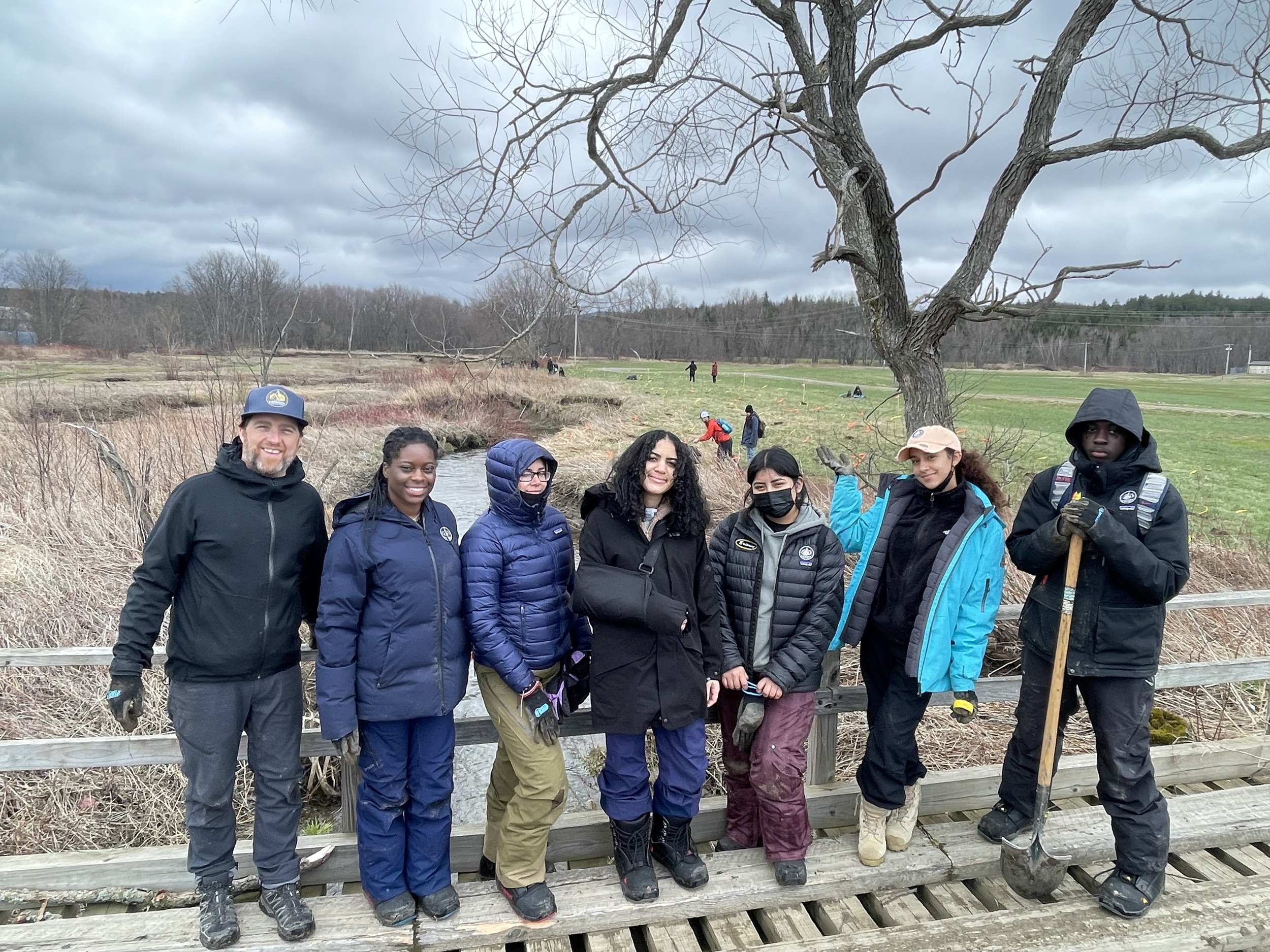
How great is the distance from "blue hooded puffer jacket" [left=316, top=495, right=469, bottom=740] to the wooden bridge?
1.45 ft

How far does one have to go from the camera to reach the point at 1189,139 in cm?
526

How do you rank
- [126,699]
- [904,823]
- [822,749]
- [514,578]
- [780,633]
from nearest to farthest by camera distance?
[126,699]
[514,578]
[780,633]
[904,823]
[822,749]

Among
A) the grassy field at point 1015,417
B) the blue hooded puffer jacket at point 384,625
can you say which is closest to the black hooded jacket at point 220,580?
the blue hooded puffer jacket at point 384,625

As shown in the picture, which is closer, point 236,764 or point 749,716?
point 236,764

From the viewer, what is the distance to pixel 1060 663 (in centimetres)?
287

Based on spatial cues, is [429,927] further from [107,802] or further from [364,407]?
[364,407]

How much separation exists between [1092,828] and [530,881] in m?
2.55

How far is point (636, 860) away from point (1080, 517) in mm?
2179

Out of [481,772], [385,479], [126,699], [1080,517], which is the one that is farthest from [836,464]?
[481,772]

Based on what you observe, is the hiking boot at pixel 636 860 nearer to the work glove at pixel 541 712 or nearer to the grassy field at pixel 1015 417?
the work glove at pixel 541 712

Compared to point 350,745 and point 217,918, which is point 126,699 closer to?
point 350,745

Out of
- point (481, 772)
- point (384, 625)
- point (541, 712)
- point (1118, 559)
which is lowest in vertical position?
point (481, 772)

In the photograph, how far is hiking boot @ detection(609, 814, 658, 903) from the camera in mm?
2836

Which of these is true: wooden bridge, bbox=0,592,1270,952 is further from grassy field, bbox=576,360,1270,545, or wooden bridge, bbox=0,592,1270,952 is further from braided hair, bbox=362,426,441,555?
grassy field, bbox=576,360,1270,545
